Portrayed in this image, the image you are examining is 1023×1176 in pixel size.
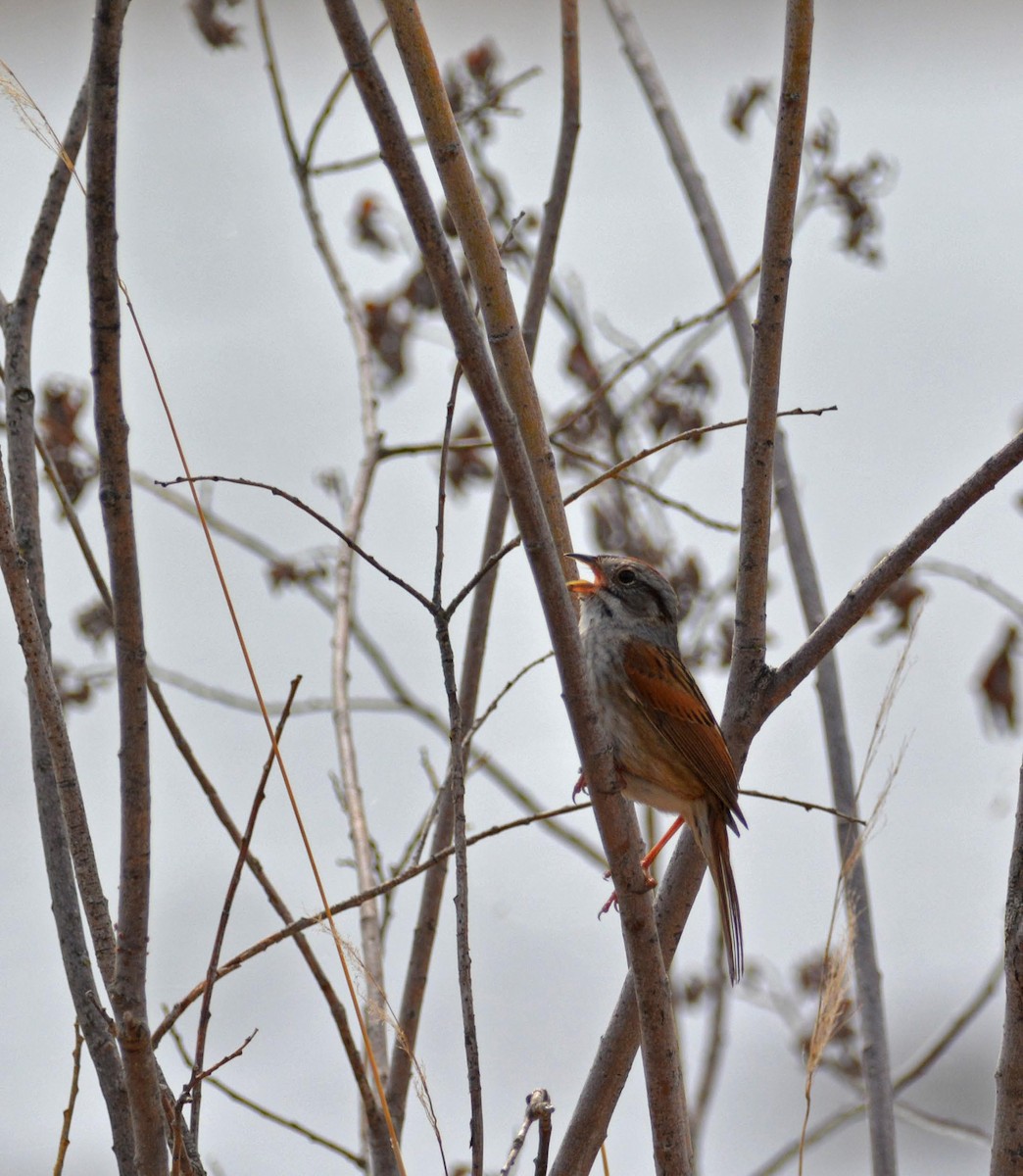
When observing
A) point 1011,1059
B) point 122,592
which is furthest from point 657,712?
point 122,592

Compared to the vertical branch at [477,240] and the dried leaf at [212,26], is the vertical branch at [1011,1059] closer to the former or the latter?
the vertical branch at [477,240]

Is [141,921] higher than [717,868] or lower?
lower

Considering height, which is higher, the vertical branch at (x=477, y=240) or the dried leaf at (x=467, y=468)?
the dried leaf at (x=467, y=468)

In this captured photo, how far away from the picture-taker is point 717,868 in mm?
3395

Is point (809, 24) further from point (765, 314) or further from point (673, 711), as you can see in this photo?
→ point (673, 711)

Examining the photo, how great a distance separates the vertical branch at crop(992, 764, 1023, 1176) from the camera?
2189 mm

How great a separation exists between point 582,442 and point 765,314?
9.94ft

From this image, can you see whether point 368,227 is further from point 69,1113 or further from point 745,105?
point 69,1113

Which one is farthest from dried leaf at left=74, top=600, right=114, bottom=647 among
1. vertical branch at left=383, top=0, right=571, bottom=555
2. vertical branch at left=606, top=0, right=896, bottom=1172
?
vertical branch at left=383, top=0, right=571, bottom=555

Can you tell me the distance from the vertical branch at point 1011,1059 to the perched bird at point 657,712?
818 millimetres

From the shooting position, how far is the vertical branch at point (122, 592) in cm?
188

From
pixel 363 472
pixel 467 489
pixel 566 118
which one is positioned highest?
pixel 467 489

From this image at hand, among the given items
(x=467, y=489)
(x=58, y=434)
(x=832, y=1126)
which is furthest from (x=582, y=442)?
(x=832, y=1126)

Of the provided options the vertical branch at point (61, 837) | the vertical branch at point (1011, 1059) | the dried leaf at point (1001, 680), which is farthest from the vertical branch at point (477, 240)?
the dried leaf at point (1001, 680)
